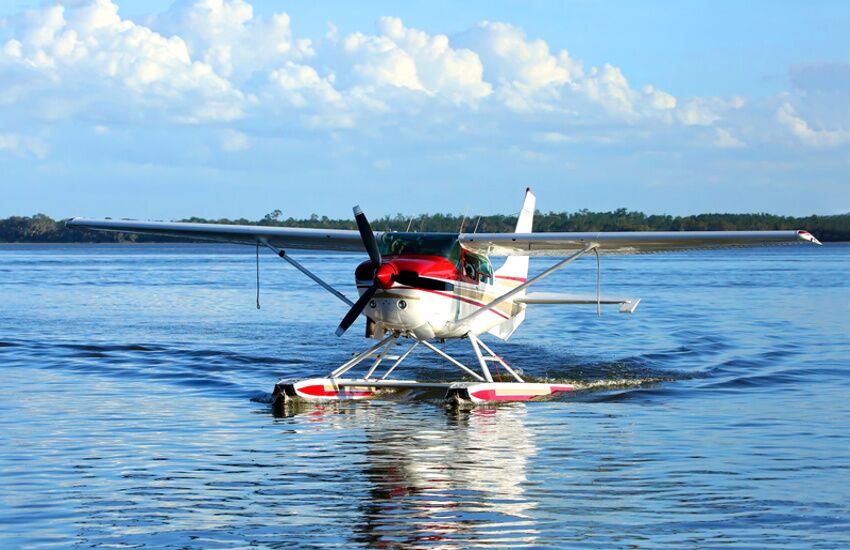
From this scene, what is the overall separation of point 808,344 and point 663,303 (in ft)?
36.8

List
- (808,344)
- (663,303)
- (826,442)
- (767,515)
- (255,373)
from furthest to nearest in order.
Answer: (663,303) < (808,344) < (255,373) < (826,442) < (767,515)

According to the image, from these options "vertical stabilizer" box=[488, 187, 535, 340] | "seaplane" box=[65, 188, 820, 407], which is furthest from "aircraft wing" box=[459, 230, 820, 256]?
"vertical stabilizer" box=[488, 187, 535, 340]

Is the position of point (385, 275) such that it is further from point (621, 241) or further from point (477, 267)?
point (621, 241)

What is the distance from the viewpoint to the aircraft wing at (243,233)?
46.4 ft

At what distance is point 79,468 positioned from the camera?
9.05 meters

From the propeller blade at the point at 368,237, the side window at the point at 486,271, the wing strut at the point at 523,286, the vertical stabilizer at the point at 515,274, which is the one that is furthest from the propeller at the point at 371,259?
the vertical stabilizer at the point at 515,274

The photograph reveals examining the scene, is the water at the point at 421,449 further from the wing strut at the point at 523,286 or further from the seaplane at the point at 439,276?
the wing strut at the point at 523,286

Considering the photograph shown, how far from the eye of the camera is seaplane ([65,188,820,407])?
11883 millimetres

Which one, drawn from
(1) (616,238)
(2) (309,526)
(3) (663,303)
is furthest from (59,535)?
(3) (663,303)

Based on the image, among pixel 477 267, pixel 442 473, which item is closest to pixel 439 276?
pixel 477 267

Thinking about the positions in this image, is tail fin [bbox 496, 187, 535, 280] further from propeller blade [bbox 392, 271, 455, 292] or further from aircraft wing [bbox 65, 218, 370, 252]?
propeller blade [bbox 392, 271, 455, 292]

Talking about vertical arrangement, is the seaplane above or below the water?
above

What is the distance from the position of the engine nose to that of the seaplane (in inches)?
0.4

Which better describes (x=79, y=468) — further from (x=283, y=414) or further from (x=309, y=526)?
(x=283, y=414)
